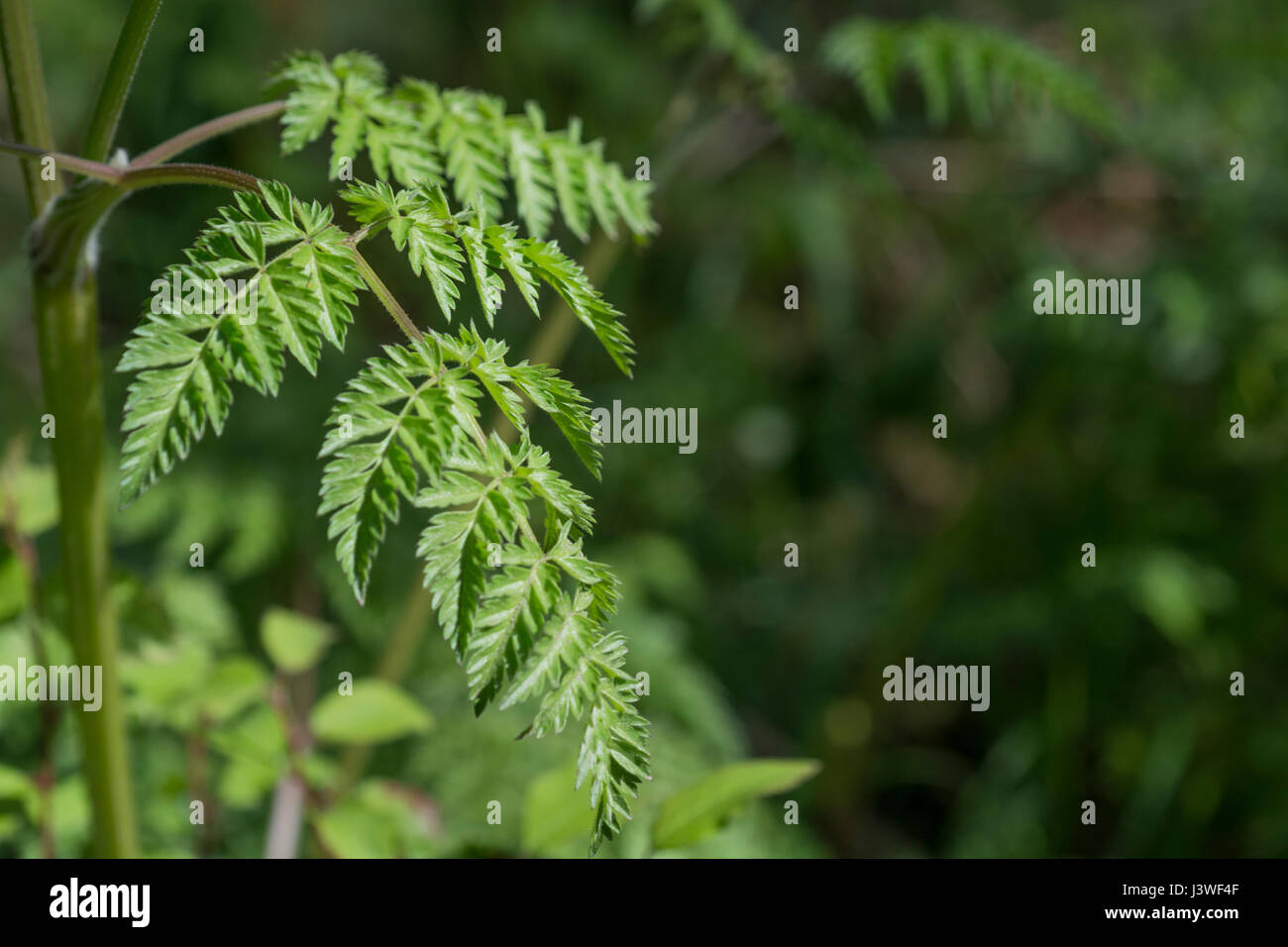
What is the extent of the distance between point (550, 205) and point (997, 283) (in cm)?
211

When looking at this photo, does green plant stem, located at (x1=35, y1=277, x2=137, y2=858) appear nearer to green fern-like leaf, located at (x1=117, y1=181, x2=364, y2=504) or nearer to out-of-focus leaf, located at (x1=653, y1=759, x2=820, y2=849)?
green fern-like leaf, located at (x1=117, y1=181, x2=364, y2=504)

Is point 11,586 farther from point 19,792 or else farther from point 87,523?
point 87,523

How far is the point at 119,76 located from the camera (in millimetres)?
628

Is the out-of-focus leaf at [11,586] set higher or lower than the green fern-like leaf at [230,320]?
lower

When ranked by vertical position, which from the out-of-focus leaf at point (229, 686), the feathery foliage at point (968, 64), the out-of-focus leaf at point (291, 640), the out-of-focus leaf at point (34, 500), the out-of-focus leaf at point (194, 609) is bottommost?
the out-of-focus leaf at point (229, 686)

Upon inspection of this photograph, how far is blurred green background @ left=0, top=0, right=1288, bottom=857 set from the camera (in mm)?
1812

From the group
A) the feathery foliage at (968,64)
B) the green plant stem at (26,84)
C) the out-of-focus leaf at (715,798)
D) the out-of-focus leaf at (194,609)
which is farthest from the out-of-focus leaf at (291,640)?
the feathery foliage at (968,64)

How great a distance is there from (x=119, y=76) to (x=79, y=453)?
0.23 meters

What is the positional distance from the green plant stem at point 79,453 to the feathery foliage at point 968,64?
794 mm

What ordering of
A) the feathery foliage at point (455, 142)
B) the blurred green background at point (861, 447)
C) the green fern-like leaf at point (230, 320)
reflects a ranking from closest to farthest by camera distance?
the green fern-like leaf at point (230, 320) < the feathery foliage at point (455, 142) < the blurred green background at point (861, 447)

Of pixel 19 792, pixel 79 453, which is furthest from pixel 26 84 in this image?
pixel 19 792

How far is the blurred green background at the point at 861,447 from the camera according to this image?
5.94ft

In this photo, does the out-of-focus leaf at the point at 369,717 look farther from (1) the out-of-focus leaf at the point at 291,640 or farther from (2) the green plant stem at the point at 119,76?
(2) the green plant stem at the point at 119,76

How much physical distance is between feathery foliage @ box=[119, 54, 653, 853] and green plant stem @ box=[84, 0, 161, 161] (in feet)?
0.46
